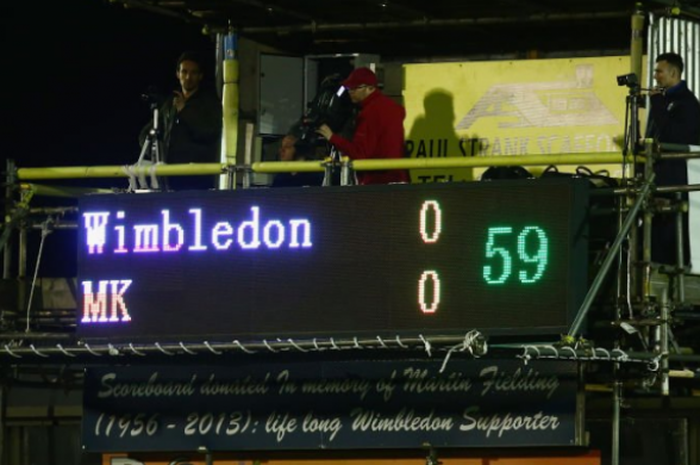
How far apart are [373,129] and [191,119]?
1510 millimetres

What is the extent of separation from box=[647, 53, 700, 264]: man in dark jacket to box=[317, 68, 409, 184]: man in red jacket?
1.82m

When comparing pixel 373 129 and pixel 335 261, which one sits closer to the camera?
pixel 335 261

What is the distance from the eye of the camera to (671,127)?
1670 cm

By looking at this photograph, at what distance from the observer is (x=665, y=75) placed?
16.7 m

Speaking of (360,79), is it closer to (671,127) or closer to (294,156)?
(294,156)

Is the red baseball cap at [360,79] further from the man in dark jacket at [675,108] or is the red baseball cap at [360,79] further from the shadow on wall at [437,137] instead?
the man in dark jacket at [675,108]

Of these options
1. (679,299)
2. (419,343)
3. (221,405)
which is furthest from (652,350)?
(221,405)

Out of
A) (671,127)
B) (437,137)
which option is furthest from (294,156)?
(671,127)

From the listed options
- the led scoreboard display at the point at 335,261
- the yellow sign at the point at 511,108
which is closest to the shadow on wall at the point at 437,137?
the yellow sign at the point at 511,108

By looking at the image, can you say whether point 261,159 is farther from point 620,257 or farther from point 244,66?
point 620,257

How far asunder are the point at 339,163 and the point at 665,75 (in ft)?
7.61

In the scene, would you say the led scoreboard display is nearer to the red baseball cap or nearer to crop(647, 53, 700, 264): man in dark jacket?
crop(647, 53, 700, 264): man in dark jacket

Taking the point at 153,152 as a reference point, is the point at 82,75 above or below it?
above

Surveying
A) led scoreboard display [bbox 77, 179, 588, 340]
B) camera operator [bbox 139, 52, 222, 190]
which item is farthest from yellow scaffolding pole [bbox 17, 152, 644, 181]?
camera operator [bbox 139, 52, 222, 190]
